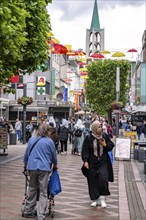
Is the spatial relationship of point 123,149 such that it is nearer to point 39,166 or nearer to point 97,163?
point 97,163

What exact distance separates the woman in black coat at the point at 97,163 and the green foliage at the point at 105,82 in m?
46.0

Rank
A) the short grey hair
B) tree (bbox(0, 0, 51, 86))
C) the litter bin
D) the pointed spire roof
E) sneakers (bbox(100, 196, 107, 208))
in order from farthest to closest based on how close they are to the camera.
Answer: the pointed spire roof < the litter bin < tree (bbox(0, 0, 51, 86)) < sneakers (bbox(100, 196, 107, 208)) < the short grey hair

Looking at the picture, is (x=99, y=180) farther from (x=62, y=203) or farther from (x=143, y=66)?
(x=143, y=66)

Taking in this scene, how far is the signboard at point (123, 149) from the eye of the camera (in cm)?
1952

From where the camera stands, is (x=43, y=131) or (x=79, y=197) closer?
(x=43, y=131)

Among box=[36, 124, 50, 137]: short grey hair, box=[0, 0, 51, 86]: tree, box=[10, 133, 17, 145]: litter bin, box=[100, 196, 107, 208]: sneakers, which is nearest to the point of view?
box=[36, 124, 50, 137]: short grey hair

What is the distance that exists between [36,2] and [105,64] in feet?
137

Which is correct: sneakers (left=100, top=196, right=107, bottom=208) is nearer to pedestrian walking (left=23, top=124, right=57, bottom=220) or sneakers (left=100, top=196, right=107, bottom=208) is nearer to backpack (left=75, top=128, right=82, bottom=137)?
pedestrian walking (left=23, top=124, right=57, bottom=220)

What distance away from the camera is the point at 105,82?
55.6m

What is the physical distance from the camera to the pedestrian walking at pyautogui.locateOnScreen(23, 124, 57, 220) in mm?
7600

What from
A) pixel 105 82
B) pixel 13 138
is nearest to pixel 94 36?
pixel 105 82

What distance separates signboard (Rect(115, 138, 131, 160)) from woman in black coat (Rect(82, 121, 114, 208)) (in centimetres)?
1037

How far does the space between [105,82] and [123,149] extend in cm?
3645

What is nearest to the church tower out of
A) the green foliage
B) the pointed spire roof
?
the pointed spire roof
